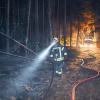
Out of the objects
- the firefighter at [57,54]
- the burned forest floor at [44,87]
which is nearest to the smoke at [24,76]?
the burned forest floor at [44,87]

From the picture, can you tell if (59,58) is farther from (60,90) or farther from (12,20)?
(12,20)

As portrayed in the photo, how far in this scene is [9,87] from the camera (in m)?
7.39

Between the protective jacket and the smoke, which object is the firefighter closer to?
the protective jacket

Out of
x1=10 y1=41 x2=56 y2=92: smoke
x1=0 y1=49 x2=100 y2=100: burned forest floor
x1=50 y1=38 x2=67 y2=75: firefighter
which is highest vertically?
x1=50 y1=38 x2=67 y2=75: firefighter

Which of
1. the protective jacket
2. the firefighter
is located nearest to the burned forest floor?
the firefighter

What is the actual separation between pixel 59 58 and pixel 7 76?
2700 mm

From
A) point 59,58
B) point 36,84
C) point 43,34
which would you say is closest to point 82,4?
point 43,34

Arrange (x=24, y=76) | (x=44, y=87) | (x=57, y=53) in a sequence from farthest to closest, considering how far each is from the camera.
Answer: (x=57, y=53) → (x=24, y=76) → (x=44, y=87)

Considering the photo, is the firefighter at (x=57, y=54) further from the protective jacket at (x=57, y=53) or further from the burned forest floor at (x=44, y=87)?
the burned forest floor at (x=44, y=87)

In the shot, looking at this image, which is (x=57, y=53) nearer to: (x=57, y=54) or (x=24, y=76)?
(x=57, y=54)

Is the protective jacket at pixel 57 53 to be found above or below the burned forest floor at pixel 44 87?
above

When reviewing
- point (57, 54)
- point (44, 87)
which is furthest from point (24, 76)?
point (57, 54)

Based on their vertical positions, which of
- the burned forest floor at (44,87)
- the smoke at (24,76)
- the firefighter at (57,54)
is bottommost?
the burned forest floor at (44,87)

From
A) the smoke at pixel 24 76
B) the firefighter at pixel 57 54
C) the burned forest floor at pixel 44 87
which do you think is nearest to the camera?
the burned forest floor at pixel 44 87
